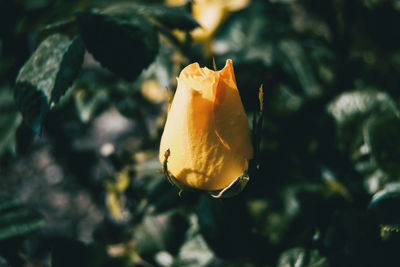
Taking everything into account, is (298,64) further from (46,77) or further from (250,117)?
(46,77)

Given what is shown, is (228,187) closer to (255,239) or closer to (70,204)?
(255,239)

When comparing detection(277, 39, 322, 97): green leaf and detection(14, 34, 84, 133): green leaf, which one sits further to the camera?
detection(277, 39, 322, 97): green leaf

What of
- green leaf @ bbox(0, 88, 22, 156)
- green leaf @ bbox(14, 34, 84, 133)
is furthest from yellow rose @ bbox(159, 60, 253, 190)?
green leaf @ bbox(0, 88, 22, 156)

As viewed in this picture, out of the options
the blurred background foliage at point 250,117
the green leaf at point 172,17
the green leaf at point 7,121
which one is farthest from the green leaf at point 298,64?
the green leaf at point 7,121

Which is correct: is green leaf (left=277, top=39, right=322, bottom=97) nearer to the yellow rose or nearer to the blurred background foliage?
the blurred background foliage

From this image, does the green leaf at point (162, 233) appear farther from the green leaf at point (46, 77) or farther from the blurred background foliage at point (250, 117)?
the green leaf at point (46, 77)

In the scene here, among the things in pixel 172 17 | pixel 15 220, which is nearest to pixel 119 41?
pixel 172 17
